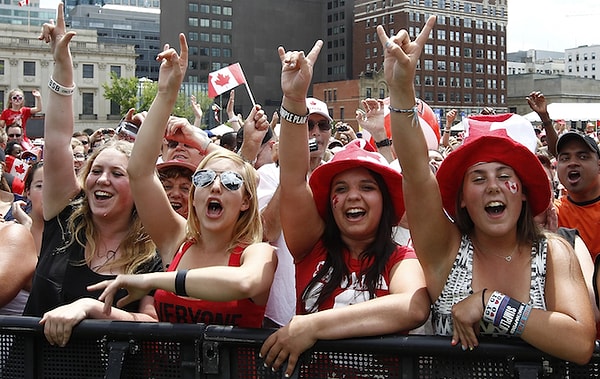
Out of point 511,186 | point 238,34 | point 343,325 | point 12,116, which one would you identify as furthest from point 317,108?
point 238,34

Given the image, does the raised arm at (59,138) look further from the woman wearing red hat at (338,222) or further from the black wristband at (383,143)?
the black wristband at (383,143)

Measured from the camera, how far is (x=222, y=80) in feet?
38.8

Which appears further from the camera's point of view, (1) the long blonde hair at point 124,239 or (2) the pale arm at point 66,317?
(1) the long blonde hair at point 124,239

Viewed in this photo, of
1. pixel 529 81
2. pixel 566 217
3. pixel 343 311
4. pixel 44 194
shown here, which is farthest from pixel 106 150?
pixel 529 81

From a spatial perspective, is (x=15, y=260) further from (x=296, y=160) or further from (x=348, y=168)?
(x=348, y=168)

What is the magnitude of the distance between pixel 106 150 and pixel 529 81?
118m

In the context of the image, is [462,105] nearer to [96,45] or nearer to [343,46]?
[343,46]

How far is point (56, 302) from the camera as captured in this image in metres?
3.07

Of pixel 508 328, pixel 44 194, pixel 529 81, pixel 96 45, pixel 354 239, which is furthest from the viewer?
pixel 529 81

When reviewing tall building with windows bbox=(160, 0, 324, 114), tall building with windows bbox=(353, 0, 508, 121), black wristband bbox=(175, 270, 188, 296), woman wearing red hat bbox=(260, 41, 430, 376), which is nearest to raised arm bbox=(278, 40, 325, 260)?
woman wearing red hat bbox=(260, 41, 430, 376)

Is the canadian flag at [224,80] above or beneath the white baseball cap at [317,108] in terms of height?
above

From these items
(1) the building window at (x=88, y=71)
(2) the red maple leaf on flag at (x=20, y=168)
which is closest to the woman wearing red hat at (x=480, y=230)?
(2) the red maple leaf on flag at (x=20, y=168)

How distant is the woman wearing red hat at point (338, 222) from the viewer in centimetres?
272

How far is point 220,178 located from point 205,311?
661 mm
